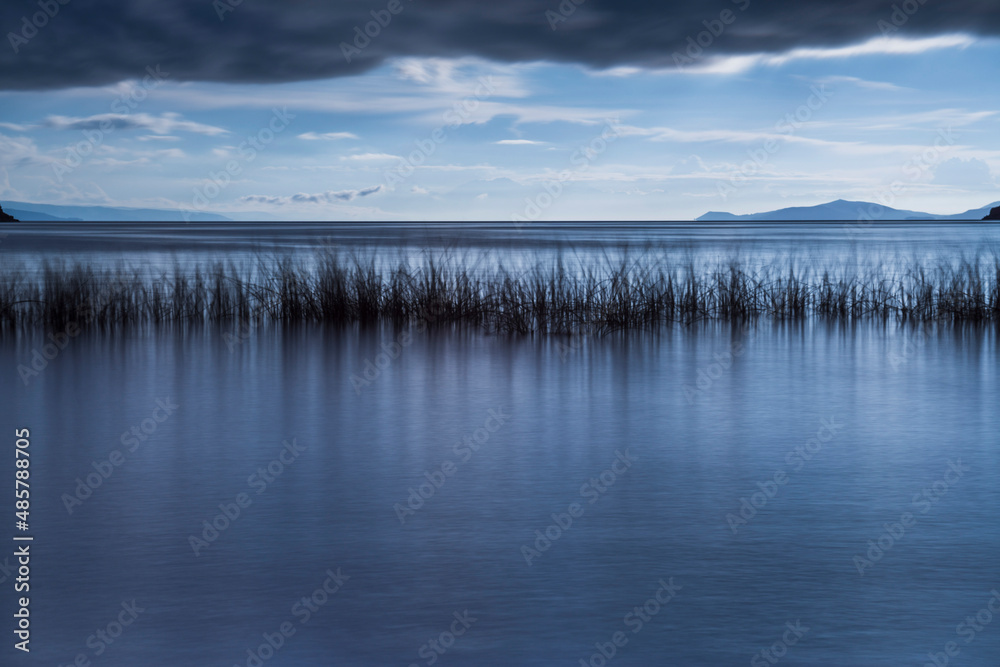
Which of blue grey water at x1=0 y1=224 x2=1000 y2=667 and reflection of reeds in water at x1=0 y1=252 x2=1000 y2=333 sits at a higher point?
reflection of reeds in water at x1=0 y1=252 x2=1000 y2=333

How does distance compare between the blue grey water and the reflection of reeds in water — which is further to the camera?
the reflection of reeds in water

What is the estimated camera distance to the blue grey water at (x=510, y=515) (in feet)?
11.3

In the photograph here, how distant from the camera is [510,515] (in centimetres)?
487

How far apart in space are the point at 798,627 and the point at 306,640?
195cm

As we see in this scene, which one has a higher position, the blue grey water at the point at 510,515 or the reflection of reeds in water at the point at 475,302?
the reflection of reeds in water at the point at 475,302

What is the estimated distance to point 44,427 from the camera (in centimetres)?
707

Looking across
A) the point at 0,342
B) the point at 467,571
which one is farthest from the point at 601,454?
the point at 0,342

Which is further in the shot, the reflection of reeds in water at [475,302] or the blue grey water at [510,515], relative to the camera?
the reflection of reeds in water at [475,302]

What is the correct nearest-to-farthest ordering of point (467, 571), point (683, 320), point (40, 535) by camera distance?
point (467, 571)
point (40, 535)
point (683, 320)

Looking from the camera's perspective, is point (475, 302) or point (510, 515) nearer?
point (510, 515)

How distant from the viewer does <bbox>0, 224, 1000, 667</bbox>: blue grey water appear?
3.44m

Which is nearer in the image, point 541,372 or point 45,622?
point 45,622

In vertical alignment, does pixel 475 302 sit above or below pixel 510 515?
above

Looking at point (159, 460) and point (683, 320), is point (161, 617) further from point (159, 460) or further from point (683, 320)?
point (683, 320)
